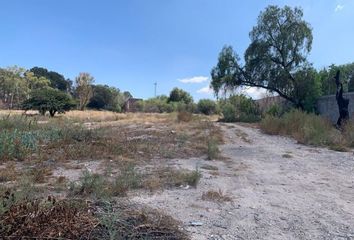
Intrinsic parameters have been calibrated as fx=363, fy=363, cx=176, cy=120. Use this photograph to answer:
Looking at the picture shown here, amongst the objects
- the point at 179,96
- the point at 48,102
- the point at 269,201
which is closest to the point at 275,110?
the point at 48,102

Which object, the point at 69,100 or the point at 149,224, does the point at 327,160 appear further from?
the point at 69,100

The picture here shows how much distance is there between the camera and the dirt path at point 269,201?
3537mm

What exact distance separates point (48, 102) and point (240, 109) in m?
15.1

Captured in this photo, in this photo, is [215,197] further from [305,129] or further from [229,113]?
[229,113]

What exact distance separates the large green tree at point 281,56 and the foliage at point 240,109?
5.50 ft

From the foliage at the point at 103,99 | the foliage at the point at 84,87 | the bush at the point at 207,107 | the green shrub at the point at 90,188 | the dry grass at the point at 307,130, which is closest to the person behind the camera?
the green shrub at the point at 90,188

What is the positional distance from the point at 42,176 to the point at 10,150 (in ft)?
6.85

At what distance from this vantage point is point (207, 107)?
41750mm

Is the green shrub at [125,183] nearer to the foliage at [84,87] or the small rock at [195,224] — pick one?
the small rock at [195,224]

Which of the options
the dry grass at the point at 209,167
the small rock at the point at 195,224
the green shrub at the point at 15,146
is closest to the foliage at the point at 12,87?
the green shrub at the point at 15,146

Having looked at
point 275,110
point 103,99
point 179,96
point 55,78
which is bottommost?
point 275,110

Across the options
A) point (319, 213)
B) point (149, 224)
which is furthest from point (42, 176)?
point (319, 213)

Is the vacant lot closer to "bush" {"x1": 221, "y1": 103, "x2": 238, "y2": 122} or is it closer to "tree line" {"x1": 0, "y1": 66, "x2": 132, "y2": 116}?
"bush" {"x1": 221, "y1": 103, "x2": 238, "y2": 122}

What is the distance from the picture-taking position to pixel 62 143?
8.40 m
